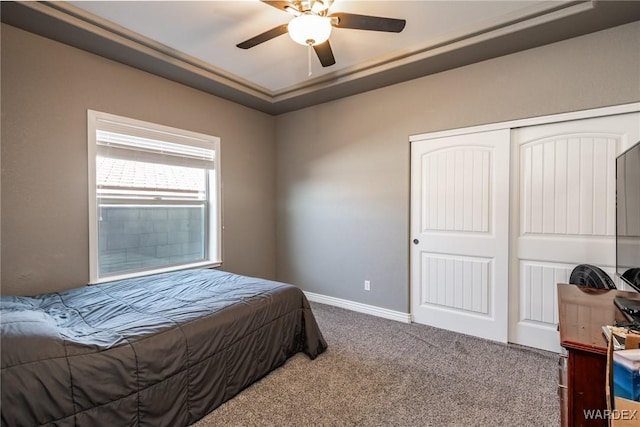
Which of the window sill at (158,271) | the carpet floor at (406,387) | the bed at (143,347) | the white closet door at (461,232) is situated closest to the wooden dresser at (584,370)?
the carpet floor at (406,387)

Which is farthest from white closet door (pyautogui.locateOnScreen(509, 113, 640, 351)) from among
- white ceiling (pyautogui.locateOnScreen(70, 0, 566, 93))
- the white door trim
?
white ceiling (pyautogui.locateOnScreen(70, 0, 566, 93))

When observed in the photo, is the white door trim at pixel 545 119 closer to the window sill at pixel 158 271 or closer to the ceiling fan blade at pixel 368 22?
the ceiling fan blade at pixel 368 22

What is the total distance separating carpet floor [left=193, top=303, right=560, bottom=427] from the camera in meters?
1.77

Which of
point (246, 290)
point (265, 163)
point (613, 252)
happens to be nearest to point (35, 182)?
point (246, 290)

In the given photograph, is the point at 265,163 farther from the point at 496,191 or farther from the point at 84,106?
the point at 496,191

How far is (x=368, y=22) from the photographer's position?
1.91m

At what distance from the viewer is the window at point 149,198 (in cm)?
271

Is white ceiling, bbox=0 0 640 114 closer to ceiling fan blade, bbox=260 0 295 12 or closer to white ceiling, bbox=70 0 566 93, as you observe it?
white ceiling, bbox=70 0 566 93

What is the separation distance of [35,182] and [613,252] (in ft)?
14.9

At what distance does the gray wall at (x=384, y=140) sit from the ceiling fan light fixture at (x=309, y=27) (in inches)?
64.3

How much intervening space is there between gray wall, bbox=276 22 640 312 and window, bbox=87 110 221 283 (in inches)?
43.6

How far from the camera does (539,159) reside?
255 cm

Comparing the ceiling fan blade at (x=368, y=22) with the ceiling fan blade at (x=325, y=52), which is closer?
the ceiling fan blade at (x=368, y=22)

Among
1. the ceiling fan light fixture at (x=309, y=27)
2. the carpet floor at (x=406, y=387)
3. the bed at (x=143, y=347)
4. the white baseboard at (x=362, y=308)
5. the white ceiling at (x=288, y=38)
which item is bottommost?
the carpet floor at (x=406, y=387)
